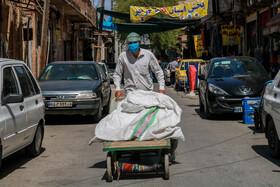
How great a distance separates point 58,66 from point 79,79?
932 millimetres

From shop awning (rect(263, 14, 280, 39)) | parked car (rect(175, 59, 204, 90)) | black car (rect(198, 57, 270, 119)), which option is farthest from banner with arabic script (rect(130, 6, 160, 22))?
black car (rect(198, 57, 270, 119))

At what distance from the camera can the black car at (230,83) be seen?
483 inches

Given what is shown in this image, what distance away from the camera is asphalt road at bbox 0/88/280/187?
6.14 metres

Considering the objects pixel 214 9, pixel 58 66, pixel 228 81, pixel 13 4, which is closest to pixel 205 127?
pixel 228 81

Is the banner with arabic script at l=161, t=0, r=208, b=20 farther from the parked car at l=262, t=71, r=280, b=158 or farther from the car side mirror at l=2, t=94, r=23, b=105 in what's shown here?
the car side mirror at l=2, t=94, r=23, b=105

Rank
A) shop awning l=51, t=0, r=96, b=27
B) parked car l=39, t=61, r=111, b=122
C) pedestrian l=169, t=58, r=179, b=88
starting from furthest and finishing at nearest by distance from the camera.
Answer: pedestrian l=169, t=58, r=179, b=88 → shop awning l=51, t=0, r=96, b=27 → parked car l=39, t=61, r=111, b=122

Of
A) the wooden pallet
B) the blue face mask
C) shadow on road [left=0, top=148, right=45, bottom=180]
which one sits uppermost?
the blue face mask

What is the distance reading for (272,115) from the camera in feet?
24.4

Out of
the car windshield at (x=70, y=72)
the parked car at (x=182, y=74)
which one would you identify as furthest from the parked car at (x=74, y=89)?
the parked car at (x=182, y=74)

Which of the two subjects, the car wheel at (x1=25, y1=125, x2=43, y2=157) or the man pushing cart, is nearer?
the man pushing cart

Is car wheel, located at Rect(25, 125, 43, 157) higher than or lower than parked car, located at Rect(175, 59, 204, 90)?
lower

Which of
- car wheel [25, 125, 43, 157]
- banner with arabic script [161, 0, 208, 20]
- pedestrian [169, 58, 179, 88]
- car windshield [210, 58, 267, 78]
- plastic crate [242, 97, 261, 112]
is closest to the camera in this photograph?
car wheel [25, 125, 43, 157]

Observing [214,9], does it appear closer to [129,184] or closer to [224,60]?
[224,60]

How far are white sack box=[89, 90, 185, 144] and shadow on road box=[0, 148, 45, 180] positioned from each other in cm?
141
